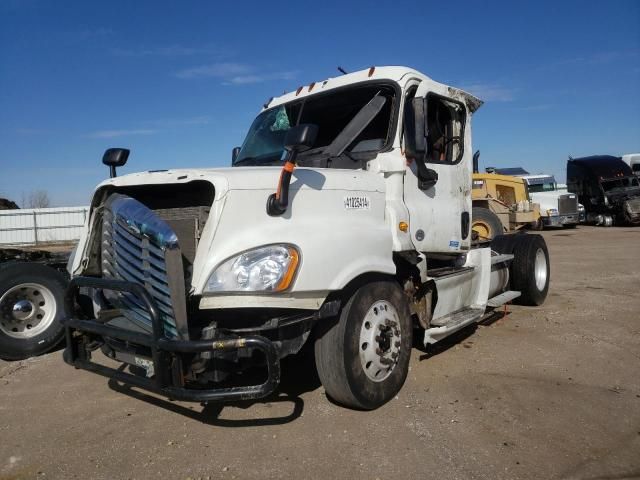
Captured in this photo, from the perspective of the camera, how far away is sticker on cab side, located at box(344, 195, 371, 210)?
148 inches

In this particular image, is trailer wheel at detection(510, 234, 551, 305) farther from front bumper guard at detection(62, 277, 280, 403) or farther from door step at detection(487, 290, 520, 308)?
front bumper guard at detection(62, 277, 280, 403)

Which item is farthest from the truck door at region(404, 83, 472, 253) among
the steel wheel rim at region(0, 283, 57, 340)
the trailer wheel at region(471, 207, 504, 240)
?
the trailer wheel at region(471, 207, 504, 240)

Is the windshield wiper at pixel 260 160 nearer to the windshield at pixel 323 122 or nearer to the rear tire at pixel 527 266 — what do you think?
the windshield at pixel 323 122

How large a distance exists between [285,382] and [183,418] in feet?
3.32

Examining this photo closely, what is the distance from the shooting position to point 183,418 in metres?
3.79

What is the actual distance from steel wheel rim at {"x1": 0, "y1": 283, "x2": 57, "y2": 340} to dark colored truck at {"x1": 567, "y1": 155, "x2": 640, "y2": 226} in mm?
24415

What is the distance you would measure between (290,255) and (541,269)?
220 inches

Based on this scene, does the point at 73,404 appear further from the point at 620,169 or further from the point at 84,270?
the point at 620,169

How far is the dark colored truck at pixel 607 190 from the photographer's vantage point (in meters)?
23.4

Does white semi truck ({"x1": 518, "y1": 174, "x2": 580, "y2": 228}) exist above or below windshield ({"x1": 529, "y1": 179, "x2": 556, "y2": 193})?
below

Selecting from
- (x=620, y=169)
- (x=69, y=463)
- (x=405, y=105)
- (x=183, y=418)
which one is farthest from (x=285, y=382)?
(x=620, y=169)

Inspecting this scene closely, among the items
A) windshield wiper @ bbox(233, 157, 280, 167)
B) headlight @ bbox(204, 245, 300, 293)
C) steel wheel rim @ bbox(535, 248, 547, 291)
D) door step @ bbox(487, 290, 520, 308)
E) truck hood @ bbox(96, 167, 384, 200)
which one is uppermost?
windshield wiper @ bbox(233, 157, 280, 167)

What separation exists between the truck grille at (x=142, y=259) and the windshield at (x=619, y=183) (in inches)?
1004

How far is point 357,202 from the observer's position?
12.6ft
